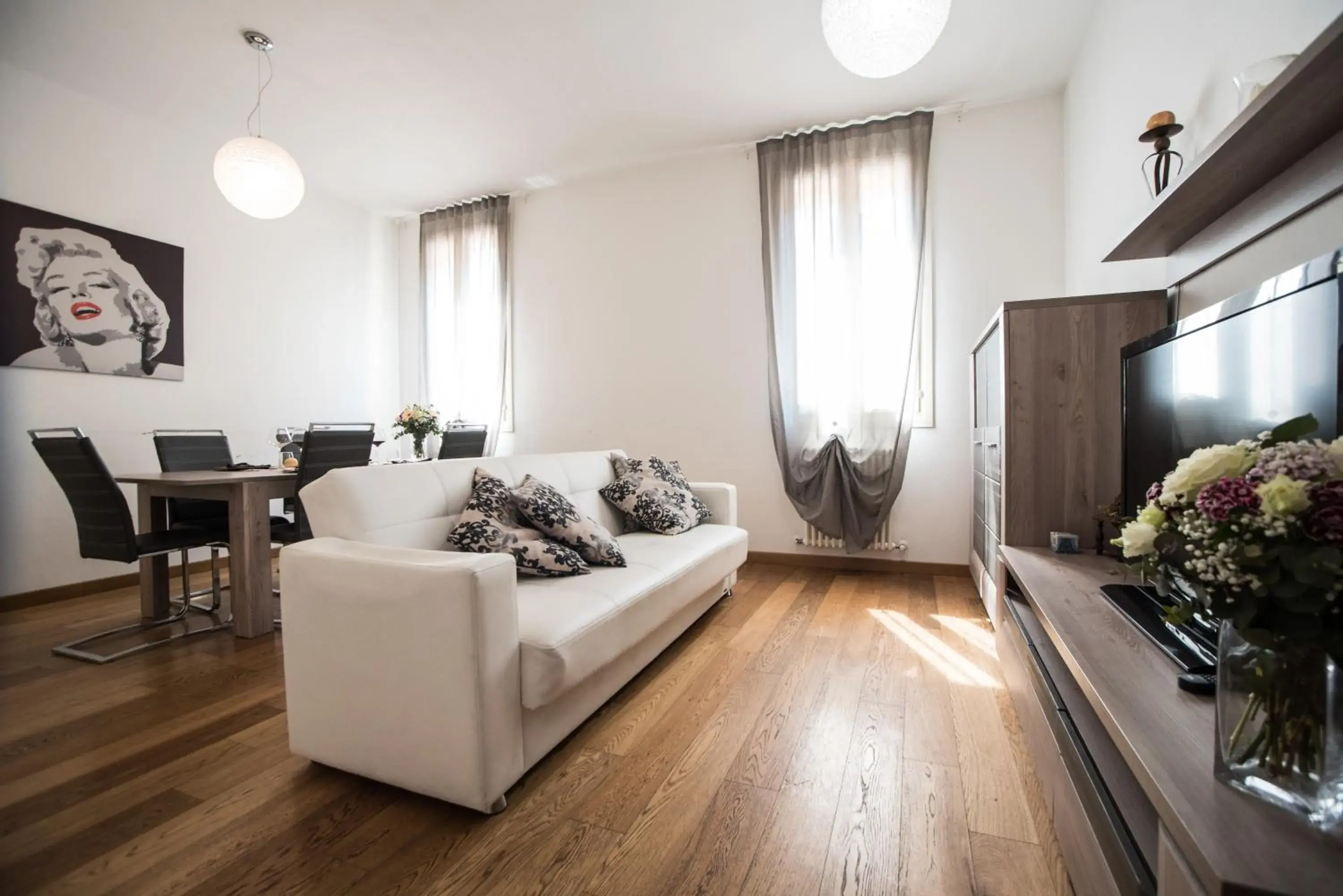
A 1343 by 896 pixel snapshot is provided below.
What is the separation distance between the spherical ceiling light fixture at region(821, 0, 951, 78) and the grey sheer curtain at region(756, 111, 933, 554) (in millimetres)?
1534

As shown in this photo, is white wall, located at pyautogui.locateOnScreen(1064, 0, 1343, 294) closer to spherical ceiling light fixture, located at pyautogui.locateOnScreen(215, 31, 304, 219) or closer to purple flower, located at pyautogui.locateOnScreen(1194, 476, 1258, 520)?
purple flower, located at pyautogui.locateOnScreen(1194, 476, 1258, 520)

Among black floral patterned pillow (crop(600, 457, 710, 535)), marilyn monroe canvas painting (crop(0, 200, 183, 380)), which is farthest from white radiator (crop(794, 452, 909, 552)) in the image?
marilyn monroe canvas painting (crop(0, 200, 183, 380))

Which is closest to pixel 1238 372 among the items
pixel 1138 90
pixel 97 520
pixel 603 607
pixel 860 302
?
pixel 603 607

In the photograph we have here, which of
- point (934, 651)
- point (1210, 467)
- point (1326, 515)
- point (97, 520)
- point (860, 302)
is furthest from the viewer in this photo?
point (860, 302)

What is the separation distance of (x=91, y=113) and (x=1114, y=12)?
17.6 feet

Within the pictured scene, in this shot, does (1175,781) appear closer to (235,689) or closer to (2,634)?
(235,689)

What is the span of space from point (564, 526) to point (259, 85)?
3289 millimetres

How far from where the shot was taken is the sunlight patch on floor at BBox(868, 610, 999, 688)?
6.97 feet

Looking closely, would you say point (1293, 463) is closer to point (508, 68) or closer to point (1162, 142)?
point (1162, 142)

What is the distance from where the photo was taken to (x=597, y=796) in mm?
1456

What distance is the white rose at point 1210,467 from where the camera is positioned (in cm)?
72

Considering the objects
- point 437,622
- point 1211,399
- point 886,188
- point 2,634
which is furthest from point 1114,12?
point 2,634

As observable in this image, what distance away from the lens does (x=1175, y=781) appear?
2.41 feet

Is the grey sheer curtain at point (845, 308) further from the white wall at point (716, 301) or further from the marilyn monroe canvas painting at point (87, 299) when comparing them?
the marilyn monroe canvas painting at point (87, 299)
